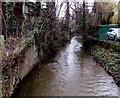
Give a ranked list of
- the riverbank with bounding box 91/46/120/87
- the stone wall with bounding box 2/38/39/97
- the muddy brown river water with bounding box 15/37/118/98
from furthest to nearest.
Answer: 1. the riverbank with bounding box 91/46/120/87
2. the muddy brown river water with bounding box 15/37/118/98
3. the stone wall with bounding box 2/38/39/97

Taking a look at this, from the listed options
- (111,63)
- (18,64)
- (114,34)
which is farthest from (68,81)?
(114,34)

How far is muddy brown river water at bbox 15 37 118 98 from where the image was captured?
10.5 meters

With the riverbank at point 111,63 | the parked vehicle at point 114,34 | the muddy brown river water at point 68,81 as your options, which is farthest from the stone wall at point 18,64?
the parked vehicle at point 114,34

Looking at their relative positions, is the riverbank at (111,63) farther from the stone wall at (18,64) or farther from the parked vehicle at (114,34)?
the stone wall at (18,64)

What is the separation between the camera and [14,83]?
383 inches

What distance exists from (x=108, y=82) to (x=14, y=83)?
16.1 ft

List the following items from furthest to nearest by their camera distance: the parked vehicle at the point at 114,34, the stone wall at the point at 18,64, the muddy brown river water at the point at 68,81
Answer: the parked vehicle at the point at 114,34, the muddy brown river water at the point at 68,81, the stone wall at the point at 18,64

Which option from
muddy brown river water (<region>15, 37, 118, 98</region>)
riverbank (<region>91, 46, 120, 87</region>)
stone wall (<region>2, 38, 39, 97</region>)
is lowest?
muddy brown river water (<region>15, 37, 118, 98</region>)

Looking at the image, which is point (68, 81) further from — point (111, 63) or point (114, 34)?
point (114, 34)

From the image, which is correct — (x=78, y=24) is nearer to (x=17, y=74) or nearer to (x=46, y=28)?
(x=46, y=28)

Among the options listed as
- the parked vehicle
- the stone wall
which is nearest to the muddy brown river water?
the stone wall

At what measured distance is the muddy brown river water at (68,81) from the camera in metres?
10.5

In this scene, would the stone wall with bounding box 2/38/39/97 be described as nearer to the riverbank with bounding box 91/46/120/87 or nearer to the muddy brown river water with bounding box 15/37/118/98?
the muddy brown river water with bounding box 15/37/118/98

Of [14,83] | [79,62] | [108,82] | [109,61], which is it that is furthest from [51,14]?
[14,83]
